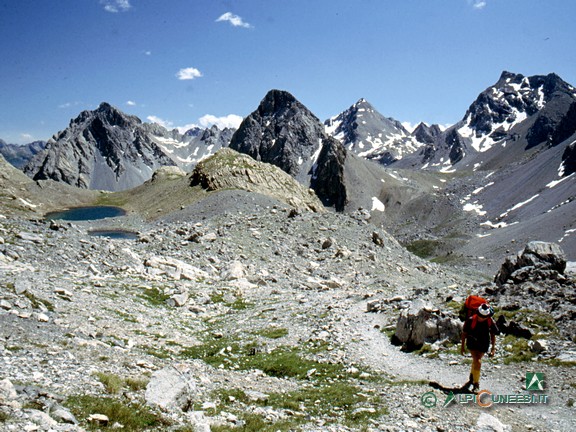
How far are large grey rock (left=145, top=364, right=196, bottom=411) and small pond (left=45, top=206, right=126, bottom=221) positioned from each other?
4913 inches

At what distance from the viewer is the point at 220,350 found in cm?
2109

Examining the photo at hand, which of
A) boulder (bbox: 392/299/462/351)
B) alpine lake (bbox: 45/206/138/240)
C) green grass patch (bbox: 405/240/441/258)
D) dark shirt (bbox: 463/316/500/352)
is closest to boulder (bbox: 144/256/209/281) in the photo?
boulder (bbox: 392/299/462/351)

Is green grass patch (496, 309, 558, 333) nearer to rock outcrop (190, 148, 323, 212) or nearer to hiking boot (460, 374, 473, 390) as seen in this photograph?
hiking boot (460, 374, 473, 390)

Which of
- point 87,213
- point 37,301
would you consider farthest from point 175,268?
point 87,213

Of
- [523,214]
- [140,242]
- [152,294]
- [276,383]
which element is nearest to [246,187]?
[140,242]

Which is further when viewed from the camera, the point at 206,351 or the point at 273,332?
the point at 273,332

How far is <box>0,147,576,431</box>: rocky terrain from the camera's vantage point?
11242 mm

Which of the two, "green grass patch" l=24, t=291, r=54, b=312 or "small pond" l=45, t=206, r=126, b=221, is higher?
"small pond" l=45, t=206, r=126, b=221

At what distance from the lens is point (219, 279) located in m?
40.3

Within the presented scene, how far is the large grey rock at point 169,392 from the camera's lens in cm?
1112

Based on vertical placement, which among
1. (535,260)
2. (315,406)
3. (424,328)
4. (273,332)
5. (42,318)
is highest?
(535,260)

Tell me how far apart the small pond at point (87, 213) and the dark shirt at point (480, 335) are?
416 ft

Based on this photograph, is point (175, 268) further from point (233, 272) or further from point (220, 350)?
point (220, 350)

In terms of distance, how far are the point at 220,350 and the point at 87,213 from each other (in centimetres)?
14022
